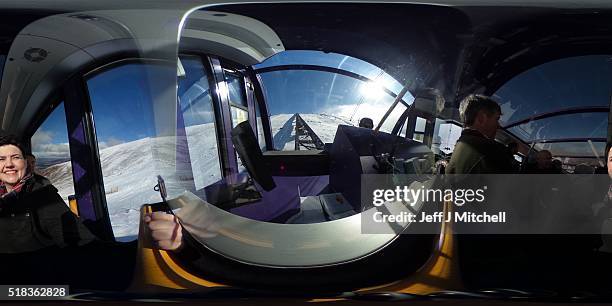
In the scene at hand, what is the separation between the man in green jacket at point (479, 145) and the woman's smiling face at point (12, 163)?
207cm

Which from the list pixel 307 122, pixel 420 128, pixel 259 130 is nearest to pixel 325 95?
pixel 307 122

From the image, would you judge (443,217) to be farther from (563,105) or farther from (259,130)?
(259,130)

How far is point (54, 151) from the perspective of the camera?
8.94 ft

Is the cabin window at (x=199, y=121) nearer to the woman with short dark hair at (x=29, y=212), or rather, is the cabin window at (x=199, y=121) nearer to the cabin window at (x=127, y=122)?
the cabin window at (x=127, y=122)

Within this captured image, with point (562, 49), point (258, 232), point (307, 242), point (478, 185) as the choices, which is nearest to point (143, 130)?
point (258, 232)

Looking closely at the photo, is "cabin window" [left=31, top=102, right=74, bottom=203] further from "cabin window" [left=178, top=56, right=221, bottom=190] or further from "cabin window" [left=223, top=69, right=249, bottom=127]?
"cabin window" [left=223, top=69, right=249, bottom=127]

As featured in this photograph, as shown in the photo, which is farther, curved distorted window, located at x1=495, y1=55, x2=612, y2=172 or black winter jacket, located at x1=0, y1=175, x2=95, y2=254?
black winter jacket, located at x1=0, y1=175, x2=95, y2=254

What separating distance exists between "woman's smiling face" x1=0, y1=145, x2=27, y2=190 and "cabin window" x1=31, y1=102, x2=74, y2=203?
74 millimetres

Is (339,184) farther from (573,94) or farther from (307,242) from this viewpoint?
(573,94)

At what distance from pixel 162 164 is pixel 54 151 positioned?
53 centimetres

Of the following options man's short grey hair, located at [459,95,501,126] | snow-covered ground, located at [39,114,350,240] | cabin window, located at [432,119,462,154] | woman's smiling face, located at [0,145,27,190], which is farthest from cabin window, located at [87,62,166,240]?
man's short grey hair, located at [459,95,501,126]

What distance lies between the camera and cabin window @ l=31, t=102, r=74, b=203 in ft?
8.91

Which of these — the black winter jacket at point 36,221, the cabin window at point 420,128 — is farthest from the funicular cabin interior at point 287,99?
the black winter jacket at point 36,221

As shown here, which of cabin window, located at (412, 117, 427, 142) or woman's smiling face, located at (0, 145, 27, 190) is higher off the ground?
cabin window, located at (412, 117, 427, 142)
